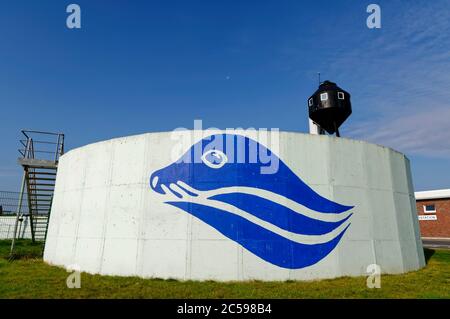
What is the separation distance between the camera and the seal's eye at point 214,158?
959cm

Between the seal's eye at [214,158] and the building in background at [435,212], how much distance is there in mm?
29447

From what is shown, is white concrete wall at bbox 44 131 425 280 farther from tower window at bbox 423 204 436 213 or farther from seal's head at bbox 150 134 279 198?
tower window at bbox 423 204 436 213

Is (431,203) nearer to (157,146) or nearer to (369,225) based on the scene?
(369,225)

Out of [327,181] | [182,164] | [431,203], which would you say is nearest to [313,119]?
[327,181]

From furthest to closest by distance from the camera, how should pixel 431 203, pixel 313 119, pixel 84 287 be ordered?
pixel 431 203, pixel 313 119, pixel 84 287

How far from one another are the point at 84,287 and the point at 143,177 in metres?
3.66

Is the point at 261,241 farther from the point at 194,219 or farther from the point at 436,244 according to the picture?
the point at 436,244

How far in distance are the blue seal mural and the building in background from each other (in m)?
26.6

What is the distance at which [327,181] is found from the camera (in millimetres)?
9867

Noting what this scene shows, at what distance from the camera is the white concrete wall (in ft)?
29.6

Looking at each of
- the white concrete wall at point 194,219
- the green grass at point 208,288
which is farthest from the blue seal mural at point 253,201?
the green grass at point 208,288

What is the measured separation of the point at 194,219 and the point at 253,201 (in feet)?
6.46

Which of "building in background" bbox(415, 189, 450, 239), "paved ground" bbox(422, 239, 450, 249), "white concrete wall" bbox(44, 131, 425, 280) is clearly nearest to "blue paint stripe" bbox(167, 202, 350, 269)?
"white concrete wall" bbox(44, 131, 425, 280)

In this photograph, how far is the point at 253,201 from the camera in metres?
9.28
